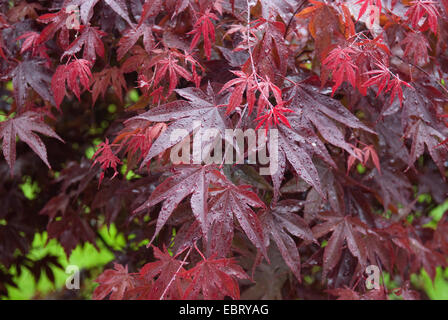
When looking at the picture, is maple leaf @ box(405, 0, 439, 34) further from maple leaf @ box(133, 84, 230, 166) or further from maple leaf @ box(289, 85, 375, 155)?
maple leaf @ box(133, 84, 230, 166)

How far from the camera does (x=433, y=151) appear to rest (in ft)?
4.25

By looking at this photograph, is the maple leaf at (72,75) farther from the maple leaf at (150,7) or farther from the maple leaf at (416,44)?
the maple leaf at (416,44)

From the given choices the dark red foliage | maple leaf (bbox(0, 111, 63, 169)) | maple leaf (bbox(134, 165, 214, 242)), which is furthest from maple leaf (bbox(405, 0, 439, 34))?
maple leaf (bbox(0, 111, 63, 169))

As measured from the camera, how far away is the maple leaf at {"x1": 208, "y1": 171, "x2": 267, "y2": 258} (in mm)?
990

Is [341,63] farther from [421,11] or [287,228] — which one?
[287,228]

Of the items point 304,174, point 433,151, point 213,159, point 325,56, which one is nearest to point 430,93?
point 433,151

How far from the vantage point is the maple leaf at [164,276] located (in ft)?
3.38

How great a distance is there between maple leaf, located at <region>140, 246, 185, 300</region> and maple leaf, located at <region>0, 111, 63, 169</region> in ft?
1.50

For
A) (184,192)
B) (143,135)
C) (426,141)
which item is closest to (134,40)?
(143,135)

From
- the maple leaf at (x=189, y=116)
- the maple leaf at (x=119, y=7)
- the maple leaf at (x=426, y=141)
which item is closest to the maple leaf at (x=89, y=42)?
the maple leaf at (x=119, y=7)

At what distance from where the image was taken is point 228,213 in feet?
3.27

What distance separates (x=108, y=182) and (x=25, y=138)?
0.42 meters
